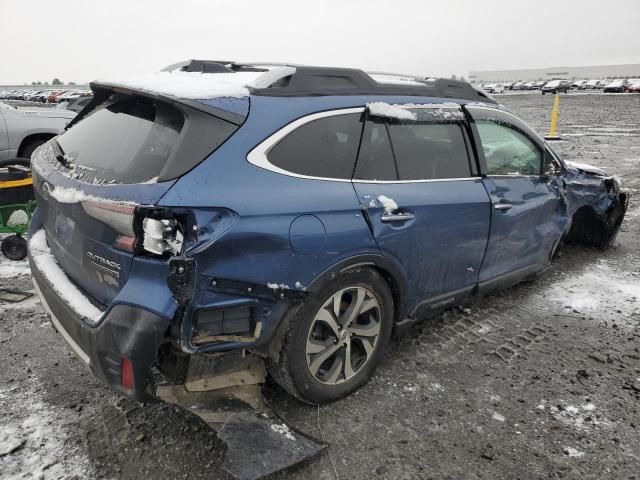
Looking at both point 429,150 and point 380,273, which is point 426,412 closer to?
point 380,273

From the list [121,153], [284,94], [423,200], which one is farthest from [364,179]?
[121,153]

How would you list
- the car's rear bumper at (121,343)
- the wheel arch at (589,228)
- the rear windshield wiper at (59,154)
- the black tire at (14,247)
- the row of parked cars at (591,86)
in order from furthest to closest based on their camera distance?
the row of parked cars at (591,86), the wheel arch at (589,228), the black tire at (14,247), the rear windshield wiper at (59,154), the car's rear bumper at (121,343)

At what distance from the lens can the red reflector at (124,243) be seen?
2168mm

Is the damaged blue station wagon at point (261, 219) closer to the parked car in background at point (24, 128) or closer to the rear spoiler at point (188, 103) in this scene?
the rear spoiler at point (188, 103)

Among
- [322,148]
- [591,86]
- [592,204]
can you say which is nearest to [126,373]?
[322,148]

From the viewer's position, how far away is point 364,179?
9.06ft

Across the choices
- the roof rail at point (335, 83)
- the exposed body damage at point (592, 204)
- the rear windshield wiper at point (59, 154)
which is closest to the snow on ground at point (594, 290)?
the exposed body damage at point (592, 204)

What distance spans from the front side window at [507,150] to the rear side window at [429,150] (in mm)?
266

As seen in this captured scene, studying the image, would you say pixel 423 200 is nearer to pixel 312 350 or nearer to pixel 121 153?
pixel 312 350

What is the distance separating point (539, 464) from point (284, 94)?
2.20 metres

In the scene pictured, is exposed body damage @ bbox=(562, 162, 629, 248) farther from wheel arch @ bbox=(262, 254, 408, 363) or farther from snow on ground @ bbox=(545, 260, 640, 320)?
wheel arch @ bbox=(262, 254, 408, 363)

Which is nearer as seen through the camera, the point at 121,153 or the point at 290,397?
the point at 121,153

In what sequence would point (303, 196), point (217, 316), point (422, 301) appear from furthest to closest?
point (422, 301), point (303, 196), point (217, 316)

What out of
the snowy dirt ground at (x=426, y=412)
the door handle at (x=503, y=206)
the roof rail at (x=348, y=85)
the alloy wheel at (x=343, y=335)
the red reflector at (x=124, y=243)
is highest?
the roof rail at (x=348, y=85)
